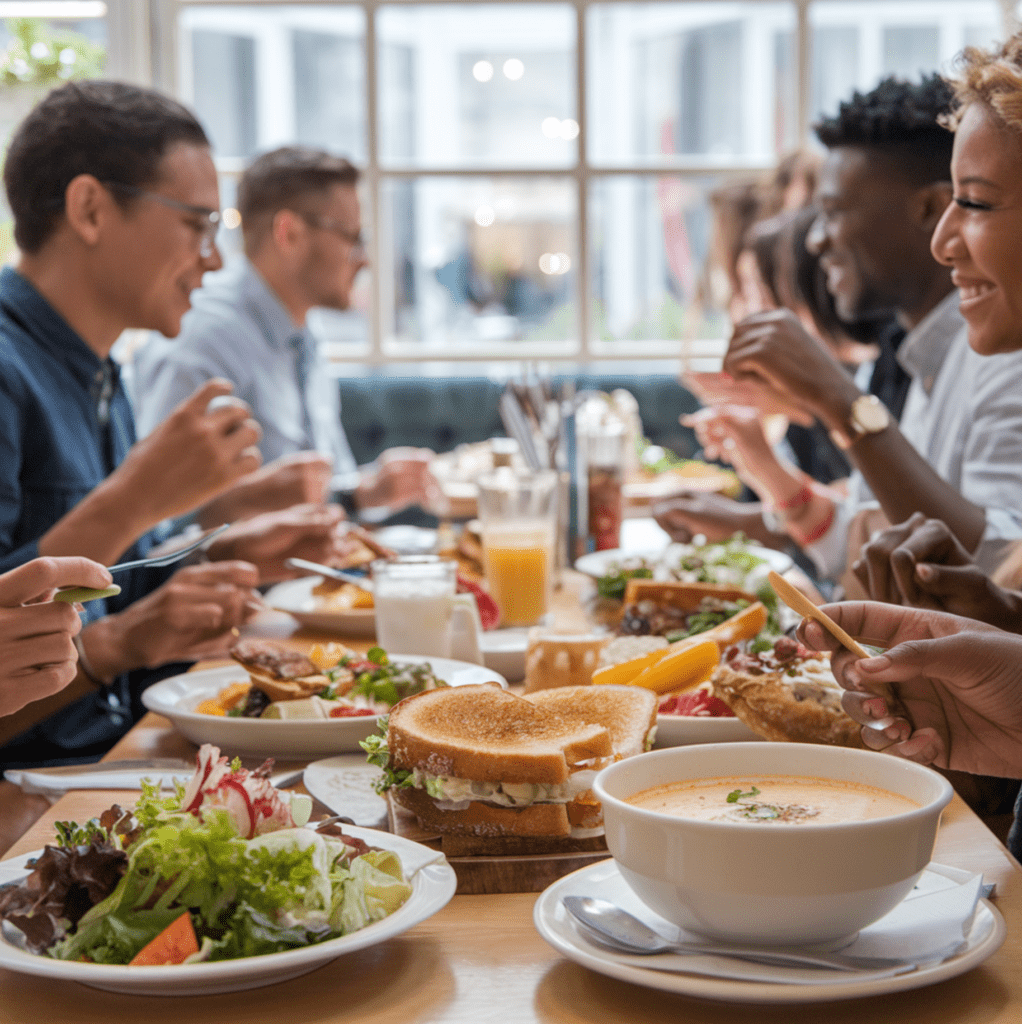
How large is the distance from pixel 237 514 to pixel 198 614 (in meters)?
1.07

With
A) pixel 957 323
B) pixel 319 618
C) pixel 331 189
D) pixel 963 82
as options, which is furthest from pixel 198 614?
pixel 331 189

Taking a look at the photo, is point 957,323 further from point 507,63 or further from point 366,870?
point 507,63

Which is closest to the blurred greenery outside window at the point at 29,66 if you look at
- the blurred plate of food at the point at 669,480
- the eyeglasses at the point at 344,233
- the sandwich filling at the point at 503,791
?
the eyeglasses at the point at 344,233

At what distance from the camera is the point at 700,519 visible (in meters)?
2.63

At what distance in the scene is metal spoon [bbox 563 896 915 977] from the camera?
681 mm

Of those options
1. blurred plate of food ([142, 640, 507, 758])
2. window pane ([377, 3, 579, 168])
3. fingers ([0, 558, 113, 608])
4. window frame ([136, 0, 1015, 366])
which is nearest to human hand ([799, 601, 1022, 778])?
blurred plate of food ([142, 640, 507, 758])

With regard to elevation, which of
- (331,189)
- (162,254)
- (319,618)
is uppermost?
(331,189)

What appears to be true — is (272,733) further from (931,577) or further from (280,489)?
(280,489)

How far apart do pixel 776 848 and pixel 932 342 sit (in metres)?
1.96

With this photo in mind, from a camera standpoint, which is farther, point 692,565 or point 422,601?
point 692,565

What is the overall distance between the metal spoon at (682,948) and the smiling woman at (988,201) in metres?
1.00

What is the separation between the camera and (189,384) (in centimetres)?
341

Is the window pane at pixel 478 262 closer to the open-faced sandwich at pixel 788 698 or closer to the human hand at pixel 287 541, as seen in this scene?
the human hand at pixel 287 541

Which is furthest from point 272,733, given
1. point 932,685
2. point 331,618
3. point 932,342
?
point 932,342
